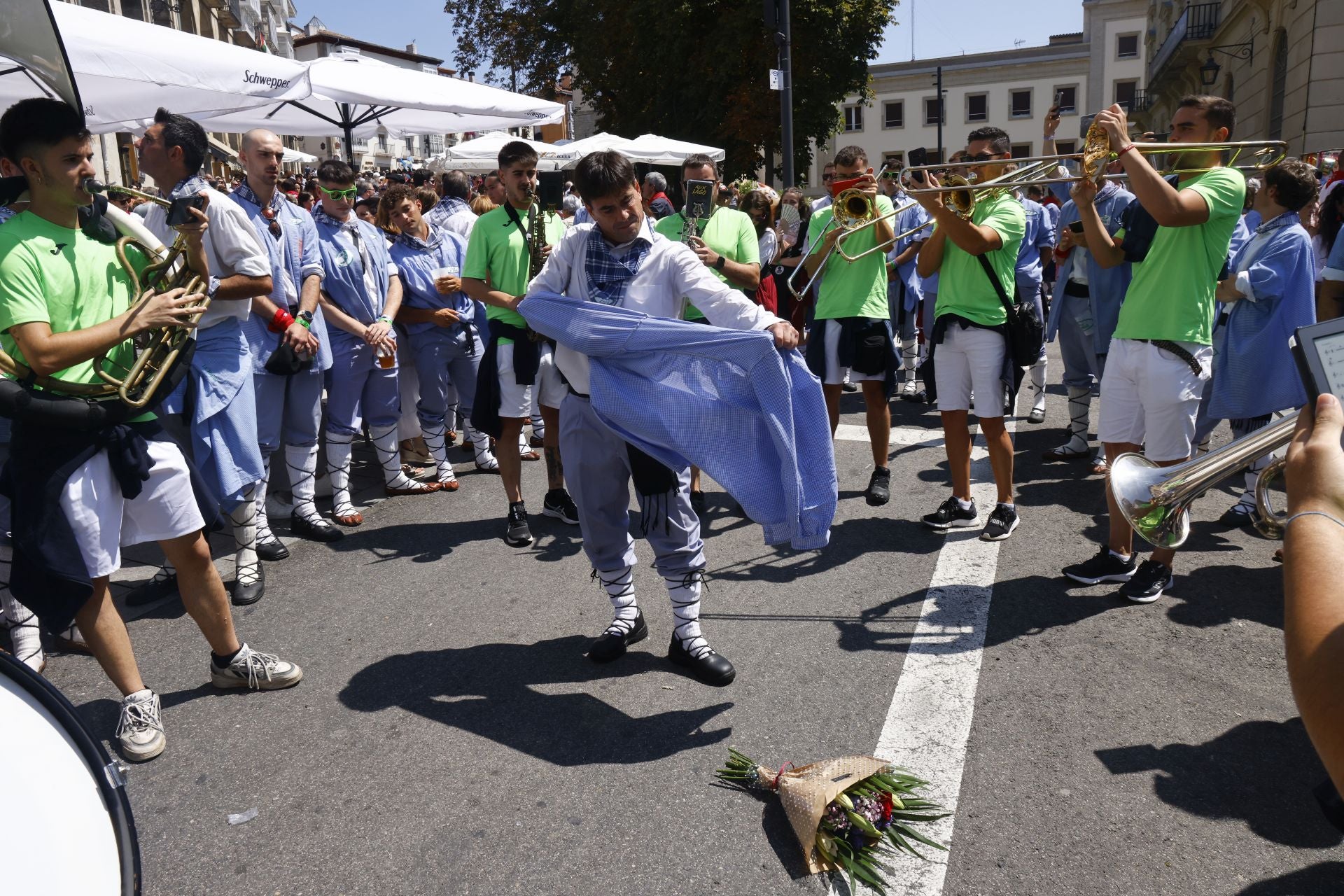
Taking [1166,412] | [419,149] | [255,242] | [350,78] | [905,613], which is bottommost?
[905,613]

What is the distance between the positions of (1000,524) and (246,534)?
154 inches

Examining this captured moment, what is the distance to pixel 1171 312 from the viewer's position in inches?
163

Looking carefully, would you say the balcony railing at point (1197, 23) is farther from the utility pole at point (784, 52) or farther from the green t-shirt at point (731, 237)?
the green t-shirt at point (731, 237)

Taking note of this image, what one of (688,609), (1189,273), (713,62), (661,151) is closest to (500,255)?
(688,609)

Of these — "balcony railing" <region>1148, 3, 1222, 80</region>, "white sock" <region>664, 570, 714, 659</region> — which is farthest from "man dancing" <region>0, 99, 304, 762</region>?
"balcony railing" <region>1148, 3, 1222, 80</region>

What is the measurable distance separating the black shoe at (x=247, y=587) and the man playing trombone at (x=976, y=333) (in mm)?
3554

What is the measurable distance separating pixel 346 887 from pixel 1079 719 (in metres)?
2.40

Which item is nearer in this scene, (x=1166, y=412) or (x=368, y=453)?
(x=1166, y=412)

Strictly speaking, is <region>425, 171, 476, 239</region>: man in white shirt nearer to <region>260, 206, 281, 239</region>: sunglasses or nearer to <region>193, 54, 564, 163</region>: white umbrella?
<region>193, 54, 564, 163</region>: white umbrella

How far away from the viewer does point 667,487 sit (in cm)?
364

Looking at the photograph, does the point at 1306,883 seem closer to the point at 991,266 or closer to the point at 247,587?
the point at 991,266

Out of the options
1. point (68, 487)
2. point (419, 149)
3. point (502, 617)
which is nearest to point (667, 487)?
point (502, 617)

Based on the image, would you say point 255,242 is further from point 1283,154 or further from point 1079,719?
point 1283,154

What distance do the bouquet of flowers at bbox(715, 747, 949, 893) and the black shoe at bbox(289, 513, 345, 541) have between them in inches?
136
